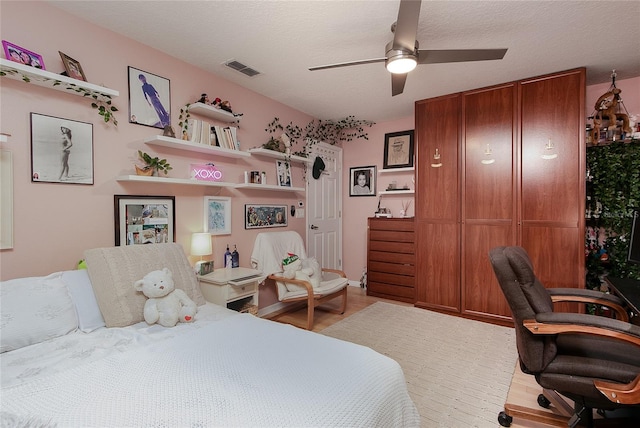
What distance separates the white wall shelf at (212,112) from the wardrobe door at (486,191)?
2669 millimetres

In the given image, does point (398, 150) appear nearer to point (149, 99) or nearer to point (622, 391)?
point (149, 99)

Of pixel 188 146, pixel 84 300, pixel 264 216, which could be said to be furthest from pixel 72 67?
pixel 264 216

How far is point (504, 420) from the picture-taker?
180cm

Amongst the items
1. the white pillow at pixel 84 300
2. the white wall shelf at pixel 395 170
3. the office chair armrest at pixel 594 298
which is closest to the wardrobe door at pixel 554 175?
the office chair armrest at pixel 594 298

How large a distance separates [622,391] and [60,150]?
3.48 metres

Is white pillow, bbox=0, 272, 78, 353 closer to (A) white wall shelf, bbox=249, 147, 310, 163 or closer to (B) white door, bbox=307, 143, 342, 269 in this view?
(A) white wall shelf, bbox=249, 147, 310, 163

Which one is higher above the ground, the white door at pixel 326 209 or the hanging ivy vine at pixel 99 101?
the hanging ivy vine at pixel 99 101

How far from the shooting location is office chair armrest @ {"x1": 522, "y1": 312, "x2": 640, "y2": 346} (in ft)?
4.64

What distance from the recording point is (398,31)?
183cm

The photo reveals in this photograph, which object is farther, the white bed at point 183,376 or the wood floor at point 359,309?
the wood floor at point 359,309

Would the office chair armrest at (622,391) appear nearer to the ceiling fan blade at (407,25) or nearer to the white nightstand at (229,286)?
the ceiling fan blade at (407,25)

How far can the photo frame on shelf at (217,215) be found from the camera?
10.2 ft

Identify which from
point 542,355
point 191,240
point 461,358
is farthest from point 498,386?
point 191,240

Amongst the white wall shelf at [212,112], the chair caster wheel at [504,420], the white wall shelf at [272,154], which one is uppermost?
the white wall shelf at [212,112]
